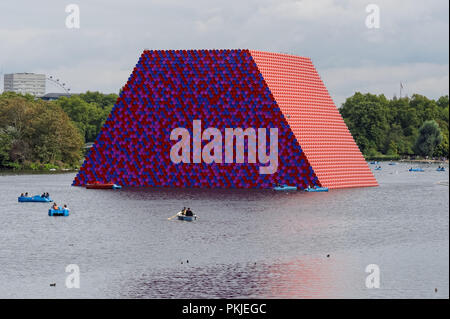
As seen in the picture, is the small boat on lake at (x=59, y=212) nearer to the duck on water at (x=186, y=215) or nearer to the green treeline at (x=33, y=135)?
the duck on water at (x=186, y=215)

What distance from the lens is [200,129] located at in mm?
112875

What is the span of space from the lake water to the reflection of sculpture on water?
56 mm

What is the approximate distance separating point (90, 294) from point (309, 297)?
35.5 ft

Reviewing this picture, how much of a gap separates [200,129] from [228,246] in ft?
172

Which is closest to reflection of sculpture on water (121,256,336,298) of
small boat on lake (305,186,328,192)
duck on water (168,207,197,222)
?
duck on water (168,207,197,222)

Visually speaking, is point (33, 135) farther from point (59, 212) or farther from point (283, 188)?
point (59, 212)

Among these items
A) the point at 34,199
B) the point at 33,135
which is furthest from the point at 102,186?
the point at 33,135

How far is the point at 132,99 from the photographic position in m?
115

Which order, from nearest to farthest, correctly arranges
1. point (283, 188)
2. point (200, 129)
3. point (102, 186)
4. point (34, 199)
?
1. point (34, 199)
2. point (283, 188)
3. point (200, 129)
4. point (102, 186)

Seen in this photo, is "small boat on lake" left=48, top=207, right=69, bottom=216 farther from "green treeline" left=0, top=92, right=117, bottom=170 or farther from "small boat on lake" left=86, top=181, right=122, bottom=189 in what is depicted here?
"green treeline" left=0, top=92, right=117, bottom=170

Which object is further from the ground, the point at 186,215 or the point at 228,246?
the point at 186,215

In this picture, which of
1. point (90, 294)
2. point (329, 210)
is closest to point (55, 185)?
point (329, 210)

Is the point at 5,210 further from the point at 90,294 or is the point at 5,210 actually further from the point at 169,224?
the point at 90,294

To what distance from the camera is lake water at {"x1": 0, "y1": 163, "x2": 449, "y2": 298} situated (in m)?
46.6
